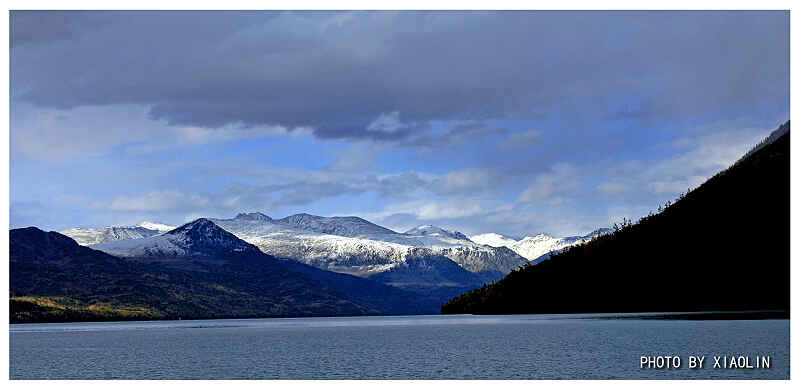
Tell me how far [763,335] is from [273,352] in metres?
95.1

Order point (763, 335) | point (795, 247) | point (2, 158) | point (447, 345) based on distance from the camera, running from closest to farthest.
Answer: point (2, 158)
point (795, 247)
point (763, 335)
point (447, 345)

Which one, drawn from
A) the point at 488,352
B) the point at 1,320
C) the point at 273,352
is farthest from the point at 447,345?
the point at 1,320

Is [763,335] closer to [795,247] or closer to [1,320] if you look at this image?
[795,247]

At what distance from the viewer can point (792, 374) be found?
82.2 meters

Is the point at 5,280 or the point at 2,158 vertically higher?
the point at 2,158

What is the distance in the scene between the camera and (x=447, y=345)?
494 ft
